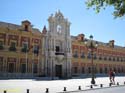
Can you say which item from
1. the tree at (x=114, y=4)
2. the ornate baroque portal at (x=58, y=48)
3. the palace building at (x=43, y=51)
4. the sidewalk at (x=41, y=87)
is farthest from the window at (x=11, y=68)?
the tree at (x=114, y=4)

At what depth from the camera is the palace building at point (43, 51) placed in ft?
129

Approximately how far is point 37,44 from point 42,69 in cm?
496

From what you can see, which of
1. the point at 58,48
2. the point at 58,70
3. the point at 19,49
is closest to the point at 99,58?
the point at 58,48

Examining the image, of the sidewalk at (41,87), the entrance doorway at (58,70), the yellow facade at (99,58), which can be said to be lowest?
the sidewalk at (41,87)

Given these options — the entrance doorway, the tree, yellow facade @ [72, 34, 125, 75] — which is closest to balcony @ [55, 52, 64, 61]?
the entrance doorway

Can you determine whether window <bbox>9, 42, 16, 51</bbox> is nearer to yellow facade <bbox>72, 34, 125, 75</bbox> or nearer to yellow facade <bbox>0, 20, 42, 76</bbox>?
yellow facade <bbox>0, 20, 42, 76</bbox>

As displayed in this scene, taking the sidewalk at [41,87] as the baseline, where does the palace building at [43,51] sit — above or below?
above

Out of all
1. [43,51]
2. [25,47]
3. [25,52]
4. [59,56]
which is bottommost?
[59,56]

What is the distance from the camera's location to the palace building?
1546 inches

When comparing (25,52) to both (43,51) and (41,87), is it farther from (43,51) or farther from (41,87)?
(41,87)

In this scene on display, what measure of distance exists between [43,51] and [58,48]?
4.13 metres

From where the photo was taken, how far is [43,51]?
44.6 metres

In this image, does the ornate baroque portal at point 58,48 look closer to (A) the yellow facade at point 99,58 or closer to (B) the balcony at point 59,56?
(B) the balcony at point 59,56

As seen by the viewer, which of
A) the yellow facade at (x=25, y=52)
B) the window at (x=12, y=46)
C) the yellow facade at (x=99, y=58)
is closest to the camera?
the yellow facade at (x=25, y=52)
